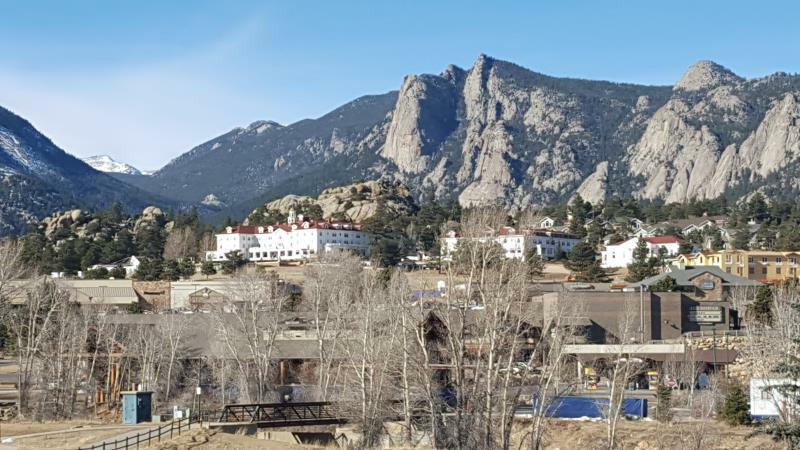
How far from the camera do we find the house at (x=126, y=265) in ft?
551

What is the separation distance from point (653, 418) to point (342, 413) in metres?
19.0

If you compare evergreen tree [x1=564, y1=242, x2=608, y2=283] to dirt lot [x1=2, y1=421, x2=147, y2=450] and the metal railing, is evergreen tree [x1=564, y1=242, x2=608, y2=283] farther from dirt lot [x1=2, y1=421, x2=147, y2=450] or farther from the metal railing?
dirt lot [x1=2, y1=421, x2=147, y2=450]

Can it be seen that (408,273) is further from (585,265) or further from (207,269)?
(207,269)

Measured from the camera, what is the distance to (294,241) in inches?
7682

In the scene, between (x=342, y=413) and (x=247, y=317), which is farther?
(x=247, y=317)

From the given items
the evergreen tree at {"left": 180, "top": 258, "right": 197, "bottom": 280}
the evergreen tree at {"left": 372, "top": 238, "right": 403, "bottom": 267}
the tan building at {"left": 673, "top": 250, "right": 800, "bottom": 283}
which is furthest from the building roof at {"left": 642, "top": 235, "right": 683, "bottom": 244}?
the evergreen tree at {"left": 180, "top": 258, "right": 197, "bottom": 280}

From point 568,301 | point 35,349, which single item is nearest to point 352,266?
point 568,301

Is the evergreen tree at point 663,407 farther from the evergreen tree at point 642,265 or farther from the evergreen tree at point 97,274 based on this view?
the evergreen tree at point 97,274

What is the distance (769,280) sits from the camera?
147 m

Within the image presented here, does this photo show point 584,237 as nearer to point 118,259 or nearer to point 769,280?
point 769,280

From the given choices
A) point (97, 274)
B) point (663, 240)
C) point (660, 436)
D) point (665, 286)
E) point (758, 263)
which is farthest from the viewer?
point (663, 240)

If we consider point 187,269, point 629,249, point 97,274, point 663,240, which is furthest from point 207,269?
point 663,240

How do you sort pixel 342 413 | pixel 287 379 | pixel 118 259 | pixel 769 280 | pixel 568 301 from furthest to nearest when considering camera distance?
pixel 118 259, pixel 769 280, pixel 568 301, pixel 287 379, pixel 342 413

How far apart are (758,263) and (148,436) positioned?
384 ft
